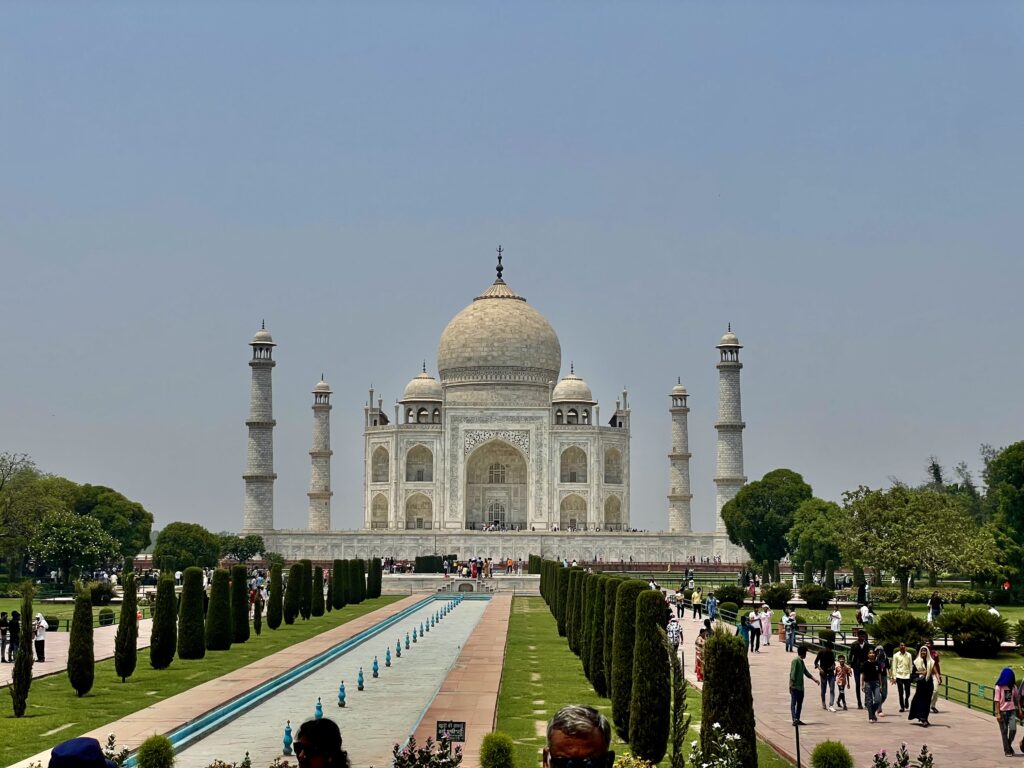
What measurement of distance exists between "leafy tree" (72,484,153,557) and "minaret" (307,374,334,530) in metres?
7.89

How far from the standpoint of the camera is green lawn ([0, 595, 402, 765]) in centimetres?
1290

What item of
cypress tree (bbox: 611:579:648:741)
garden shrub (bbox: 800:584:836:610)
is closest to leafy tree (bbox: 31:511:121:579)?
garden shrub (bbox: 800:584:836:610)

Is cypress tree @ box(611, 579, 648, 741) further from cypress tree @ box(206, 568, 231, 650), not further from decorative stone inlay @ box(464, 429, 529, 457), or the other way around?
decorative stone inlay @ box(464, 429, 529, 457)

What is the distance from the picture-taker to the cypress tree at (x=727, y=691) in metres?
10.1

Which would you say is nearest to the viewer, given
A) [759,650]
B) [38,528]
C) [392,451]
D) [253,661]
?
[253,661]

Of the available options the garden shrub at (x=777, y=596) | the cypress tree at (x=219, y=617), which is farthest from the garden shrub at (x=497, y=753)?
the garden shrub at (x=777, y=596)

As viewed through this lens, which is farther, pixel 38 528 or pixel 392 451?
pixel 392 451

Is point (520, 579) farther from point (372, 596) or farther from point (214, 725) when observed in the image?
point (214, 725)

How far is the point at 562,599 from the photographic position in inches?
966

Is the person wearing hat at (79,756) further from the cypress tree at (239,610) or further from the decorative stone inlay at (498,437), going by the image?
the decorative stone inlay at (498,437)

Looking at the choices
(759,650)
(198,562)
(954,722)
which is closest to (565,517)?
(198,562)

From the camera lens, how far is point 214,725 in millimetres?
13688

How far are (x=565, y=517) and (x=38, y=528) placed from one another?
24.3 m

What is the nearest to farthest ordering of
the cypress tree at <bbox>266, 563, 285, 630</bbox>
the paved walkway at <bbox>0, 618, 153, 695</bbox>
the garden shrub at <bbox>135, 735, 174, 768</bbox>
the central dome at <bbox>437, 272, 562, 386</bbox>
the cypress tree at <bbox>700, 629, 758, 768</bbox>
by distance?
1. the garden shrub at <bbox>135, 735, 174, 768</bbox>
2. the cypress tree at <bbox>700, 629, 758, 768</bbox>
3. the paved walkway at <bbox>0, 618, 153, 695</bbox>
4. the cypress tree at <bbox>266, 563, 285, 630</bbox>
5. the central dome at <bbox>437, 272, 562, 386</bbox>
